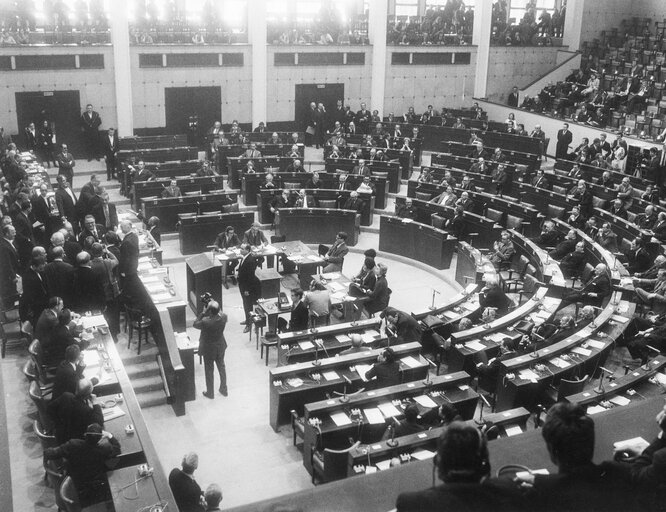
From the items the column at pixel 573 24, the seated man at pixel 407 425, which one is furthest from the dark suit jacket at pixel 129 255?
the column at pixel 573 24

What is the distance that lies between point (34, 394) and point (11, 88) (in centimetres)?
1676

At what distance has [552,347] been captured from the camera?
9.35 meters

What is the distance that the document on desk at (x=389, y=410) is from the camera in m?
8.02

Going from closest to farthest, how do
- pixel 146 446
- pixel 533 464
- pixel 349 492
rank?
pixel 349 492 < pixel 533 464 < pixel 146 446

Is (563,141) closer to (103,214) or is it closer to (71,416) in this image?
(103,214)

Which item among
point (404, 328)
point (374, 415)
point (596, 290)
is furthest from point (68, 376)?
point (596, 290)

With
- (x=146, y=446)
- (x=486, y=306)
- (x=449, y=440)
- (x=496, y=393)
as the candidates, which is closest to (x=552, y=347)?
(x=496, y=393)

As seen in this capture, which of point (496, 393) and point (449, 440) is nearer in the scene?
point (449, 440)

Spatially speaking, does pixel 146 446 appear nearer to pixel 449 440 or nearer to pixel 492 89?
pixel 449 440

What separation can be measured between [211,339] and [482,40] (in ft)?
73.2

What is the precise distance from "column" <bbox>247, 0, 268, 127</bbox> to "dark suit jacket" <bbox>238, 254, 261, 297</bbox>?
1422 cm

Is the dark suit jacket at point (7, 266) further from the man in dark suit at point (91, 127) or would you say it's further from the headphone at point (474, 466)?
the man in dark suit at point (91, 127)

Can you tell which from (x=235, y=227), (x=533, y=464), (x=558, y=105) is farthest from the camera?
(x=558, y=105)

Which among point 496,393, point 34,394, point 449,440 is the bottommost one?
point 496,393
